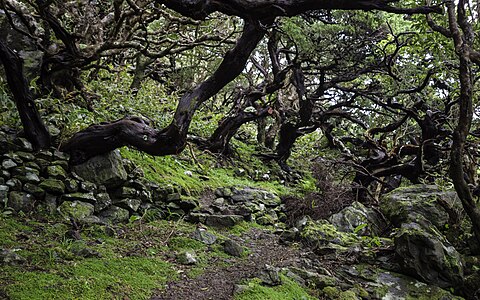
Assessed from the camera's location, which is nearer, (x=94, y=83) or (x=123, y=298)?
(x=123, y=298)

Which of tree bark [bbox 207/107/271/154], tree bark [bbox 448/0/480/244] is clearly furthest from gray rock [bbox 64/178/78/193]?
tree bark [bbox 207/107/271/154]

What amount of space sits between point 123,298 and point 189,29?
421 inches

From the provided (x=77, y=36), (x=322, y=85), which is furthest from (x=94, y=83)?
(x=322, y=85)

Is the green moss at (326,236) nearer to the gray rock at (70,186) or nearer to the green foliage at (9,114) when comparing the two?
the gray rock at (70,186)

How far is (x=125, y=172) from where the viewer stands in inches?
267

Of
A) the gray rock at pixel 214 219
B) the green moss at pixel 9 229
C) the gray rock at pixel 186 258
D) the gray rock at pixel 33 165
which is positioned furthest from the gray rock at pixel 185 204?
the green moss at pixel 9 229

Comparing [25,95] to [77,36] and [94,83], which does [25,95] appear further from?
[94,83]

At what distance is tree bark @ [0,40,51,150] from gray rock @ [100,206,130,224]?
4.96 feet

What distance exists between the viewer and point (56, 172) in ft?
18.7

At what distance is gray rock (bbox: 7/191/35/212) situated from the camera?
5047mm

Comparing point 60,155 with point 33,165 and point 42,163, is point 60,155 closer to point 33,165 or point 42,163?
point 42,163

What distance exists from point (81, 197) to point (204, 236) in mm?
2112

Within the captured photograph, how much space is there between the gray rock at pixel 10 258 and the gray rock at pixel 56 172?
6.39ft

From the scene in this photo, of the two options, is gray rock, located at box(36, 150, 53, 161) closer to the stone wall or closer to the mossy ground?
the stone wall
